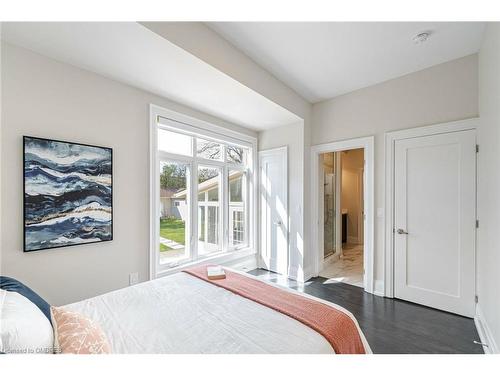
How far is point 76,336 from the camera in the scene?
37.6 inches

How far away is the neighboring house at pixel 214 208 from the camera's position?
10.5 feet

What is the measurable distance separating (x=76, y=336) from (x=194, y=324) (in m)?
0.55

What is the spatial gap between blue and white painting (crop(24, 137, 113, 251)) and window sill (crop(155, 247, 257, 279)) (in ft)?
2.83

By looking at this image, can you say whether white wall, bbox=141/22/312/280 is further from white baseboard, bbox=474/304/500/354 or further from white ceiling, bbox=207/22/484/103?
white baseboard, bbox=474/304/500/354

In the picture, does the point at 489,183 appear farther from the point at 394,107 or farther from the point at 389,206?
the point at 394,107

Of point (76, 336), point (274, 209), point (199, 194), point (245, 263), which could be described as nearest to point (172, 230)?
point (199, 194)

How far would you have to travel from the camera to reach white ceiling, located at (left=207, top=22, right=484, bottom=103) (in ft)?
6.84

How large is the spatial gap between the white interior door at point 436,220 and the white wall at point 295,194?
1251 millimetres

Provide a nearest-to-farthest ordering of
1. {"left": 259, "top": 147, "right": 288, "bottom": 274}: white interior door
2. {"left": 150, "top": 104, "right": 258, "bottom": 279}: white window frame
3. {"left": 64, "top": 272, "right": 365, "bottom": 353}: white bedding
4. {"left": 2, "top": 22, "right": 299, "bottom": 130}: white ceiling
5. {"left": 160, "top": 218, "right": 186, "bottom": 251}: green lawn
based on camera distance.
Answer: {"left": 64, "top": 272, "right": 365, "bottom": 353}: white bedding → {"left": 2, "top": 22, "right": 299, "bottom": 130}: white ceiling → {"left": 150, "top": 104, "right": 258, "bottom": 279}: white window frame → {"left": 160, "top": 218, "right": 186, "bottom": 251}: green lawn → {"left": 259, "top": 147, "right": 288, "bottom": 274}: white interior door

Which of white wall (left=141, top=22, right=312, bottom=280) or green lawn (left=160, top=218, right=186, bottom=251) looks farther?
green lawn (left=160, top=218, right=186, bottom=251)

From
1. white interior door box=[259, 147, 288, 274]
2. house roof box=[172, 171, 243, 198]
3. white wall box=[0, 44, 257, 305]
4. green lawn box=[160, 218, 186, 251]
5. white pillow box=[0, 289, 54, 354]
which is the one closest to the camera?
white pillow box=[0, 289, 54, 354]

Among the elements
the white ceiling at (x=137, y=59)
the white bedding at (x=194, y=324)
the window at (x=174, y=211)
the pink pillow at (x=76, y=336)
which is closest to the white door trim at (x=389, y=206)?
the white ceiling at (x=137, y=59)

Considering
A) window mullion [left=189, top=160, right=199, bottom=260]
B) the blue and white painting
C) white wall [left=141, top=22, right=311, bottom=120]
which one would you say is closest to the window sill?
window mullion [left=189, top=160, right=199, bottom=260]
